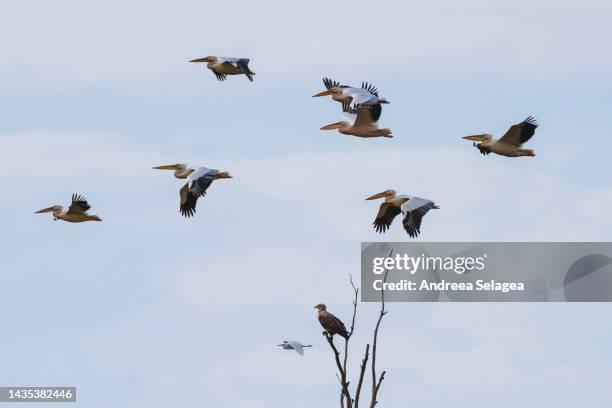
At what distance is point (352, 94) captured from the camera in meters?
24.4

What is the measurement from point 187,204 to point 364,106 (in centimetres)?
361

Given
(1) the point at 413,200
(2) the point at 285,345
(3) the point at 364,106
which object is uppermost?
(3) the point at 364,106

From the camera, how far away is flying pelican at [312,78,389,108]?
2372cm

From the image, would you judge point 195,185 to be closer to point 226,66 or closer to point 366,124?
point 226,66

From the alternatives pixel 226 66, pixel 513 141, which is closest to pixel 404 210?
pixel 513 141

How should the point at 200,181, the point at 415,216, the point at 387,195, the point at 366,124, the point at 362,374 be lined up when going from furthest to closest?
the point at 366,124 < the point at 387,195 < the point at 200,181 < the point at 415,216 < the point at 362,374

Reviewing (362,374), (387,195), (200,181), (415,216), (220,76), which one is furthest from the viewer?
(220,76)

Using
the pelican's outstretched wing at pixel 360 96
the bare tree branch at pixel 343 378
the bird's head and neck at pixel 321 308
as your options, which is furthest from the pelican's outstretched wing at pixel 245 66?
the bare tree branch at pixel 343 378

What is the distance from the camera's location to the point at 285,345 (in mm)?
19703

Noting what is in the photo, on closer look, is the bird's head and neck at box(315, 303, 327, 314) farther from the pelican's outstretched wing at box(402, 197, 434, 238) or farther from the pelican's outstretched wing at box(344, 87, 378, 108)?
the pelican's outstretched wing at box(344, 87, 378, 108)

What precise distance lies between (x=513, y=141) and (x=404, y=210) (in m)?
2.50

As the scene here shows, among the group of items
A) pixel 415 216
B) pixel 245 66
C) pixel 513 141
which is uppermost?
pixel 245 66

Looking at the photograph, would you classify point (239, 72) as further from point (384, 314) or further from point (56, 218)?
point (384, 314)

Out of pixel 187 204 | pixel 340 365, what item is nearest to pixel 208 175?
pixel 187 204
